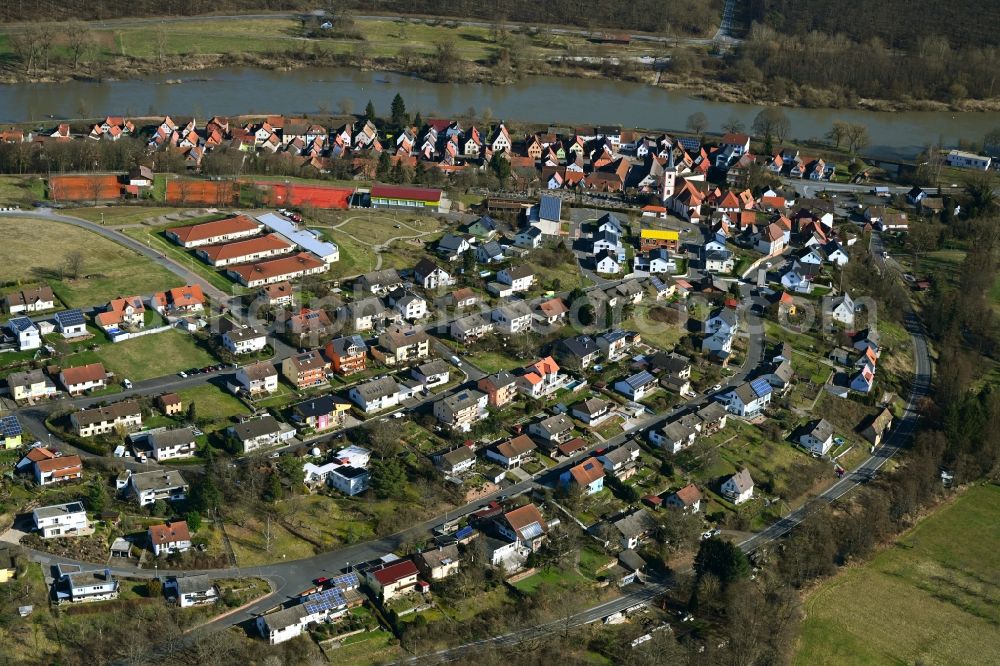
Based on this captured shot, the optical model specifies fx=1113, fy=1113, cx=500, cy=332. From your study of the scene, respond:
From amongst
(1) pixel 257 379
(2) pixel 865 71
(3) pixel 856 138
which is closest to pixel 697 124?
(3) pixel 856 138

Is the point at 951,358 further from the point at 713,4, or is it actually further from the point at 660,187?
the point at 713,4

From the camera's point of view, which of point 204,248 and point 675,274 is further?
point 675,274

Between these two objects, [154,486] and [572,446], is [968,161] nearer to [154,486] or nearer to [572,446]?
[572,446]

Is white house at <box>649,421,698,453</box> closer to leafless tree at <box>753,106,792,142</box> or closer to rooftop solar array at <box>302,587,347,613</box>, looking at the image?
rooftop solar array at <box>302,587,347,613</box>

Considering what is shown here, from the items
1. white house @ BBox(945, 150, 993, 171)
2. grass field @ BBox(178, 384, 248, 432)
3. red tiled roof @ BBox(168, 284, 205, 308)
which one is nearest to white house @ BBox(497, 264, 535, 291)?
red tiled roof @ BBox(168, 284, 205, 308)

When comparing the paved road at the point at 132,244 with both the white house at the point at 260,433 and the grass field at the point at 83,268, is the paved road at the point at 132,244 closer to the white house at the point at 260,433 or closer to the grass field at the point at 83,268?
the grass field at the point at 83,268

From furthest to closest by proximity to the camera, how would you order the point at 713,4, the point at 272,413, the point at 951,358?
the point at 713,4
the point at 951,358
the point at 272,413

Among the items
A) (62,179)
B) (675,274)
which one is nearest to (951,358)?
(675,274)
